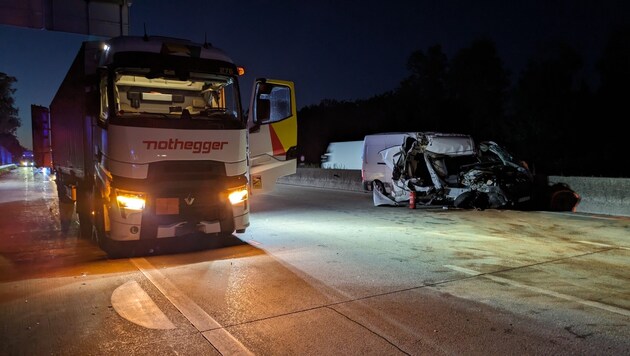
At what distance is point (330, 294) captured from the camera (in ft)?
18.0

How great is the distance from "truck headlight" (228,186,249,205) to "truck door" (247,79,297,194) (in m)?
0.95

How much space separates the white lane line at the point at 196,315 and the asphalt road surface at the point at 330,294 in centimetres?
2

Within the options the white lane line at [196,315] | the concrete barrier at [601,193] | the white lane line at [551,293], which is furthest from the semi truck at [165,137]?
the concrete barrier at [601,193]

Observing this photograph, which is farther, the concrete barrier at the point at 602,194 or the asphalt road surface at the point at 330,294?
the concrete barrier at the point at 602,194

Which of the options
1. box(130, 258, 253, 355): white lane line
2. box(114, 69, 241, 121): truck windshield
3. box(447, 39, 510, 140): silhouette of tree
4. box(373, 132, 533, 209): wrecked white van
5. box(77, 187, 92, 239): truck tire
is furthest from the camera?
box(447, 39, 510, 140): silhouette of tree

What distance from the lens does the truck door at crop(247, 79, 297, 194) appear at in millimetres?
8211

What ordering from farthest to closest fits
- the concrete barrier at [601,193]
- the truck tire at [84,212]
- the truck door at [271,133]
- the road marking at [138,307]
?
the concrete barrier at [601,193]
the truck tire at [84,212]
the truck door at [271,133]
the road marking at [138,307]

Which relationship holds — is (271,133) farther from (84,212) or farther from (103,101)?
(84,212)

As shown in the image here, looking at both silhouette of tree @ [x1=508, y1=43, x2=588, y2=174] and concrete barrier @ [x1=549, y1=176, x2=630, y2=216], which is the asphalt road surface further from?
silhouette of tree @ [x1=508, y1=43, x2=588, y2=174]

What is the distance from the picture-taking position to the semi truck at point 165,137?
6816 mm

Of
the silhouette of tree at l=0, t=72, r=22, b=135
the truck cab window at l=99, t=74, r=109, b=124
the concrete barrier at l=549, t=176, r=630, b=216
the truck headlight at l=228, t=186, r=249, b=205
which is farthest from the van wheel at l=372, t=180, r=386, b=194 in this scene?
the silhouette of tree at l=0, t=72, r=22, b=135

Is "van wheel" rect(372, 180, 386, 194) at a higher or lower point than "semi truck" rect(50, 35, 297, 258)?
lower

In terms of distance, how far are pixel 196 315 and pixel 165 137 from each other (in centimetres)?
305

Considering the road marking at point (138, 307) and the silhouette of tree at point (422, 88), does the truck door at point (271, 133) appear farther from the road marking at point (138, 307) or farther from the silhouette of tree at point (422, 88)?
the silhouette of tree at point (422, 88)
